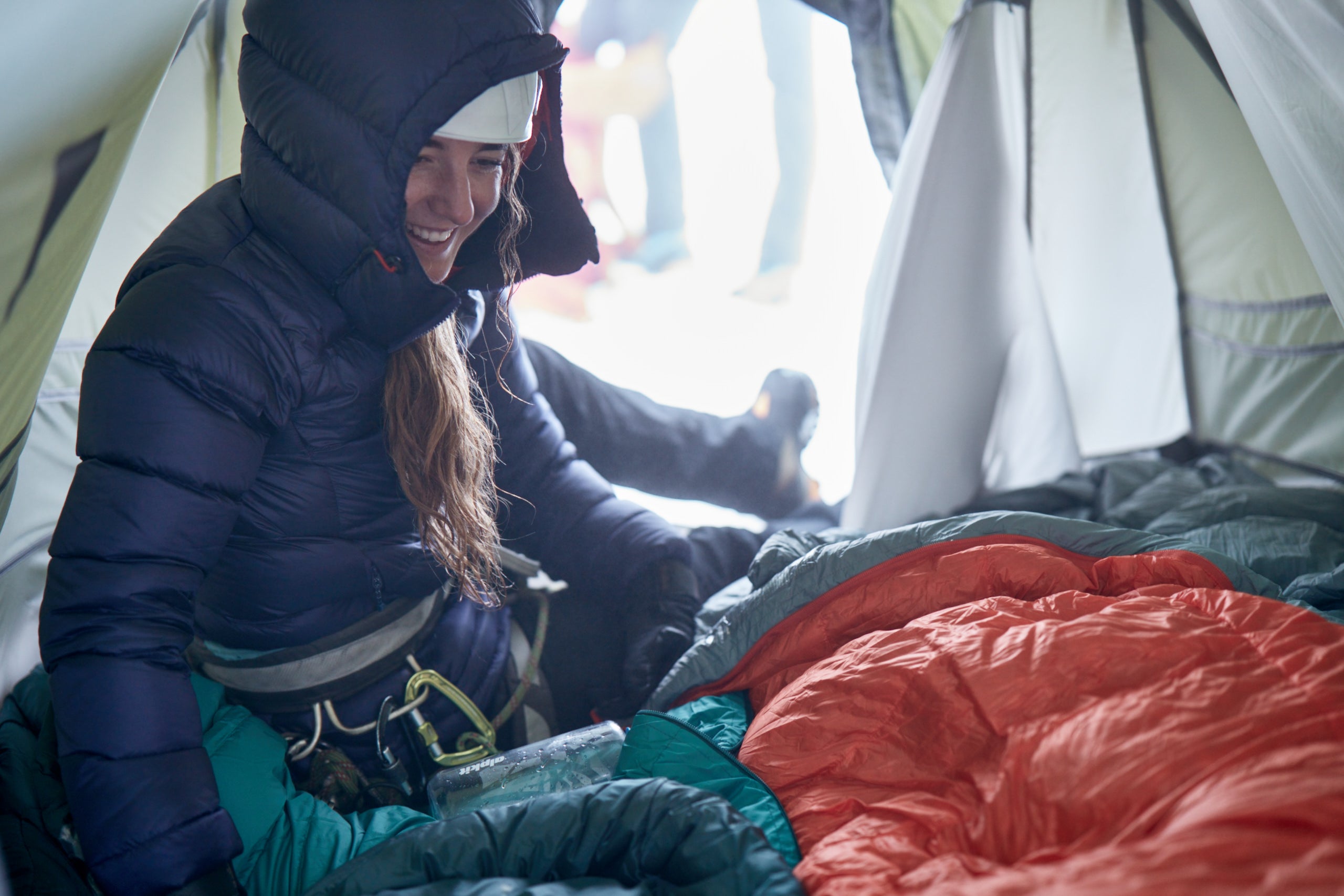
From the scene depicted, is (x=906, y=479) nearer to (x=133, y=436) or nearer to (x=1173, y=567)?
(x=1173, y=567)

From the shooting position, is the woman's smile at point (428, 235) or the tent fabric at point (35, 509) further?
the tent fabric at point (35, 509)

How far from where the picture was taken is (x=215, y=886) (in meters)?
0.75

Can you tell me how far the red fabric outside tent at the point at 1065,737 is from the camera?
497 mm

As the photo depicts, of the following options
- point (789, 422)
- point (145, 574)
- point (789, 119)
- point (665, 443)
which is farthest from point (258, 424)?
point (789, 119)

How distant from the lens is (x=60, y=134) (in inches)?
31.5

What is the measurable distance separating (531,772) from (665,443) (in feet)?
2.57

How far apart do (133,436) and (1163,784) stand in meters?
0.79

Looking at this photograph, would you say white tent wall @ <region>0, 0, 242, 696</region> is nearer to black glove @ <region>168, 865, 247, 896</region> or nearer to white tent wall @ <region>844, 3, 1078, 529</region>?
black glove @ <region>168, 865, 247, 896</region>

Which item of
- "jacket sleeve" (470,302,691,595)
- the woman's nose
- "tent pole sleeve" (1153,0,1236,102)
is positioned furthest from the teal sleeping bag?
"tent pole sleeve" (1153,0,1236,102)

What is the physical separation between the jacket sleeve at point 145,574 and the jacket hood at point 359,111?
0.11m

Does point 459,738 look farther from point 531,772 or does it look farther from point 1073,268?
point 1073,268

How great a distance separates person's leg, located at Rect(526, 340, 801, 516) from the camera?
5.23 ft

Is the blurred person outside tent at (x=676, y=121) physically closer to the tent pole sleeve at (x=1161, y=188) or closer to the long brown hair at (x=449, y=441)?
the tent pole sleeve at (x=1161, y=188)

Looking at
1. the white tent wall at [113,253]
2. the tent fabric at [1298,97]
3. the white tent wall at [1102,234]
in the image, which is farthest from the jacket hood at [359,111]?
the white tent wall at [1102,234]
